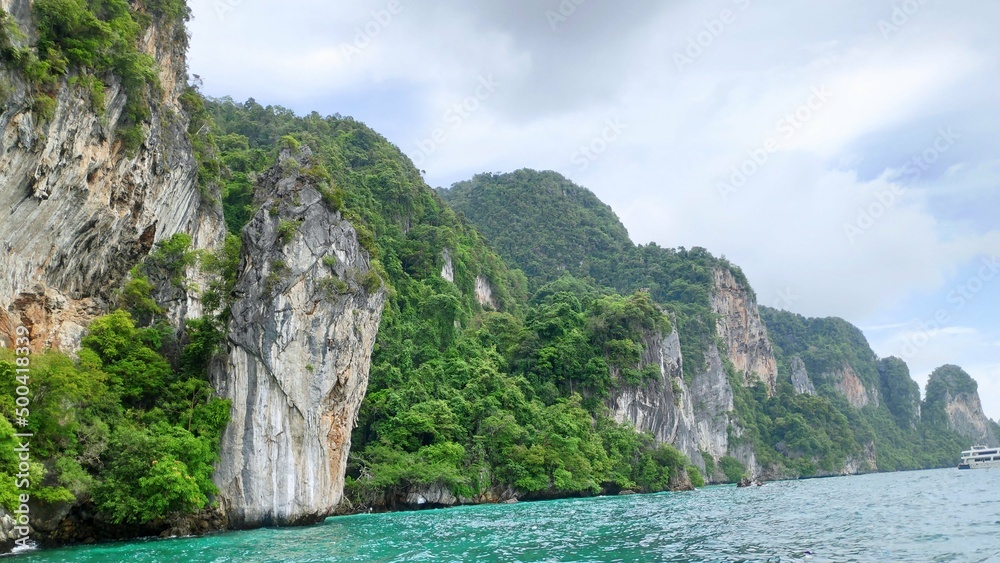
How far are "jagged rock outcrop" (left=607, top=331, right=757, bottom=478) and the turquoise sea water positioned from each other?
32824 mm

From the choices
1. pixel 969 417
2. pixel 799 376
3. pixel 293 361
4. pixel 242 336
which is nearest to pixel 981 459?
pixel 799 376

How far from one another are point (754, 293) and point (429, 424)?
8480cm

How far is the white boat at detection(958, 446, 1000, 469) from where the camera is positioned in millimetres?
80812

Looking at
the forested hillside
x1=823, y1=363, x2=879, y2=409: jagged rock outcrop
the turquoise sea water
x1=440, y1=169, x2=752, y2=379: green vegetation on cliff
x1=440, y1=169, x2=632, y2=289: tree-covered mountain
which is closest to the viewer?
the turquoise sea water

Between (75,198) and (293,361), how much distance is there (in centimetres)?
1002

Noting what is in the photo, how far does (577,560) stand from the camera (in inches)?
618

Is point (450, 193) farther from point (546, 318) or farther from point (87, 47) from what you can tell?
point (87, 47)

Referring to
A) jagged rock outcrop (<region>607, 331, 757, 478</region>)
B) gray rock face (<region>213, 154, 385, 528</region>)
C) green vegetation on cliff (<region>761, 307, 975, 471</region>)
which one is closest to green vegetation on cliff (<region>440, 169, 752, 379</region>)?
jagged rock outcrop (<region>607, 331, 757, 478</region>)

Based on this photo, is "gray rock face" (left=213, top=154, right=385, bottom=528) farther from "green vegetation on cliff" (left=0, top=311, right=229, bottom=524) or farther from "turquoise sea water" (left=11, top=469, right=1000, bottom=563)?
"turquoise sea water" (left=11, top=469, right=1000, bottom=563)

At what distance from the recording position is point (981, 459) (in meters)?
82.8

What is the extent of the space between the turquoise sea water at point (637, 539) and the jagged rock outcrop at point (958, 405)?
122 m

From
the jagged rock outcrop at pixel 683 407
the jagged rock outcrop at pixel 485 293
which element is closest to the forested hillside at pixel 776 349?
the jagged rock outcrop at pixel 683 407

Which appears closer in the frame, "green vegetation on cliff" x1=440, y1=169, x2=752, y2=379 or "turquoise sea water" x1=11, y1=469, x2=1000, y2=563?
"turquoise sea water" x1=11, y1=469, x2=1000, y2=563

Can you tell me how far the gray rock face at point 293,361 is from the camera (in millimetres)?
26375
